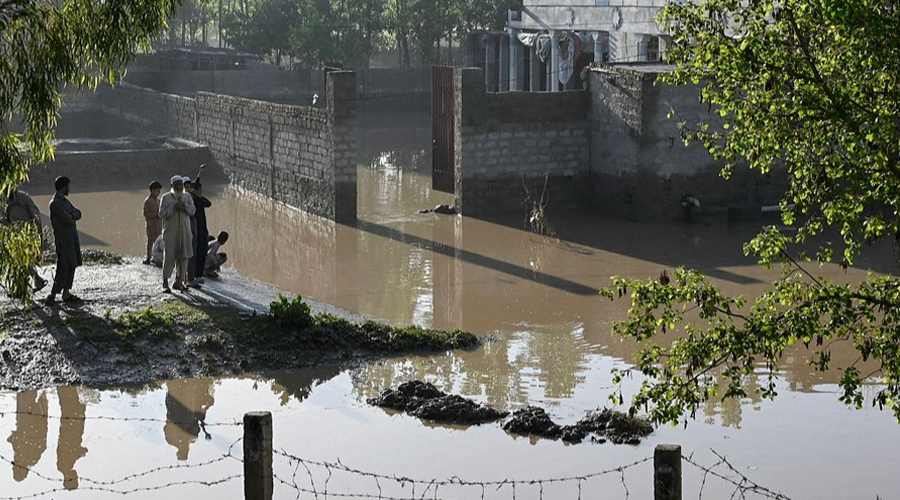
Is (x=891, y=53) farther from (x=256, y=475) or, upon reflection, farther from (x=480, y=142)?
(x=480, y=142)

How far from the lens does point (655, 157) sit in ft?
70.4

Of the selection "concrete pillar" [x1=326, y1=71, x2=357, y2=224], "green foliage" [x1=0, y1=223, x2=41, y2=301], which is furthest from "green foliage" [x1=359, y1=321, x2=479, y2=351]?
"concrete pillar" [x1=326, y1=71, x2=357, y2=224]

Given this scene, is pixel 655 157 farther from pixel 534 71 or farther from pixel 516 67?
pixel 516 67

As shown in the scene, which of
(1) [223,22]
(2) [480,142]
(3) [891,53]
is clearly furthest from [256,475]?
(1) [223,22]

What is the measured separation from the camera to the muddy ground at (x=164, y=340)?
12414 mm

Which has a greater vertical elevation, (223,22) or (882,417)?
(223,22)

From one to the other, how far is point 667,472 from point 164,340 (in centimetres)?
726

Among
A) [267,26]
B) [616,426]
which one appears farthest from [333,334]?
[267,26]

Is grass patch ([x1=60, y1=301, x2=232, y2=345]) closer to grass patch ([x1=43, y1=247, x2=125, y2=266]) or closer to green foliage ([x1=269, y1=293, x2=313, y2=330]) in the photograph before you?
green foliage ([x1=269, y1=293, x2=313, y2=330])

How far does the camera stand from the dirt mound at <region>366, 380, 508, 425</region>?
11383 millimetres

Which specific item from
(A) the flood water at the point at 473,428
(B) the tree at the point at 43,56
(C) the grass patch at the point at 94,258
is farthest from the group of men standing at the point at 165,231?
(B) the tree at the point at 43,56

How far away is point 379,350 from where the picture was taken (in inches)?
530

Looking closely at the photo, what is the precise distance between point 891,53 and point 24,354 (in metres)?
8.68

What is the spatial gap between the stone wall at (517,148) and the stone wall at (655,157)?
1.93 feet
